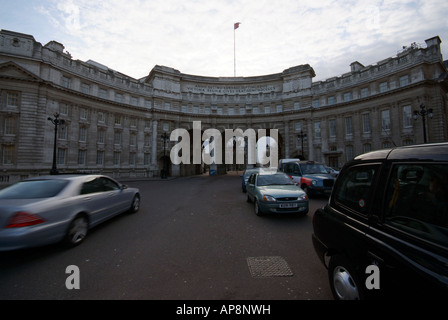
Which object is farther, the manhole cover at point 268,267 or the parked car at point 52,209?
the parked car at point 52,209

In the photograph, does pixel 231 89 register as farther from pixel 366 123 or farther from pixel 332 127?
pixel 366 123

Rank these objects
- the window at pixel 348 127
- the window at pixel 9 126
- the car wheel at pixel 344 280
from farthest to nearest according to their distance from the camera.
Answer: the window at pixel 348 127
the window at pixel 9 126
the car wheel at pixel 344 280

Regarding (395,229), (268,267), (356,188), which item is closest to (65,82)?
(268,267)

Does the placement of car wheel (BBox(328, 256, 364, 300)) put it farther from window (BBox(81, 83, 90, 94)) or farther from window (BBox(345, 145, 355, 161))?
window (BBox(81, 83, 90, 94))

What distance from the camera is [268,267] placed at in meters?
3.41

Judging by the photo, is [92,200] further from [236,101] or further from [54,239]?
[236,101]

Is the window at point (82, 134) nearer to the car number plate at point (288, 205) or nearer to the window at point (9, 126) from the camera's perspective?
the window at point (9, 126)

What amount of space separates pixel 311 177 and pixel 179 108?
32.8 metres

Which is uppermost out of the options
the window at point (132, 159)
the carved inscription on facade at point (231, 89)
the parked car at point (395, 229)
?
the carved inscription on facade at point (231, 89)

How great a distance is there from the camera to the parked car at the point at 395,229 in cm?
143

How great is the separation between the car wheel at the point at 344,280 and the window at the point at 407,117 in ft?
113

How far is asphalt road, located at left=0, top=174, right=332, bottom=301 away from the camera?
2.70 m

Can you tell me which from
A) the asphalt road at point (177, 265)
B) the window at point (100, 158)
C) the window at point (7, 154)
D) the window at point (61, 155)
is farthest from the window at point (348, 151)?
the window at point (7, 154)
